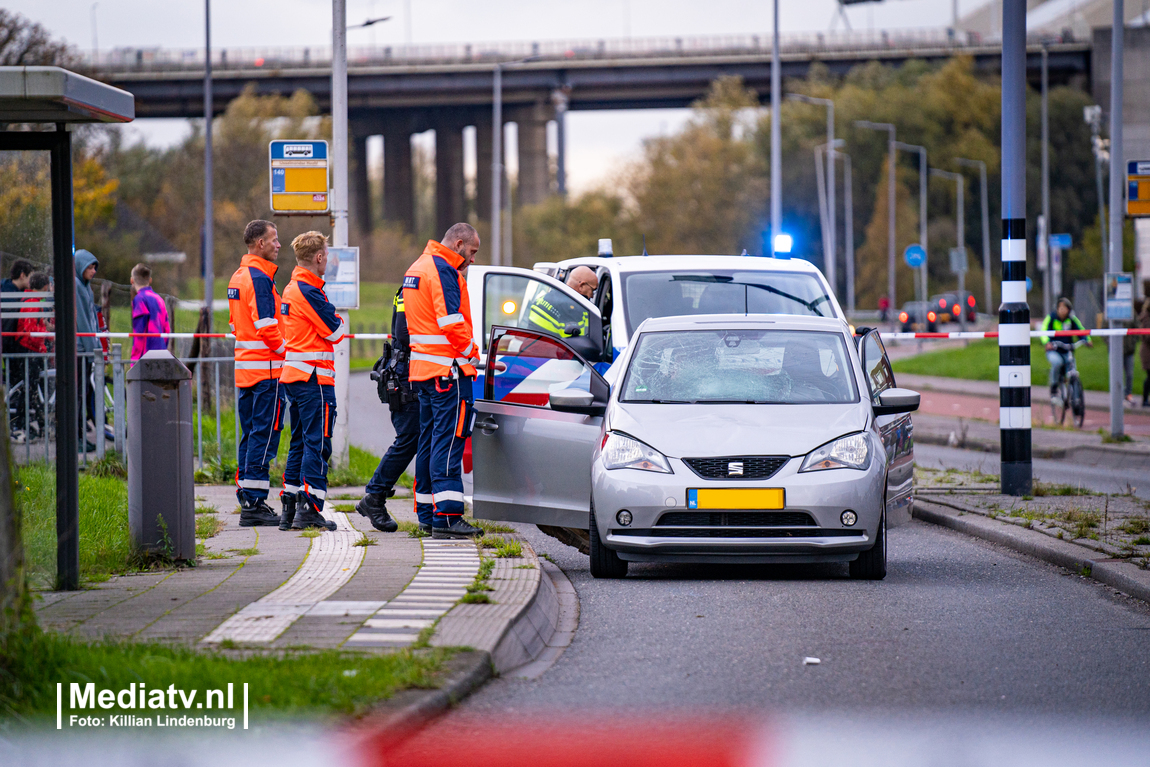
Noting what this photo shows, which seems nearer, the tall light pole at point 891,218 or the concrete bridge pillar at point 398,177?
the tall light pole at point 891,218

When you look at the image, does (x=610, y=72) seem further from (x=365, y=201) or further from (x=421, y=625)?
(x=421, y=625)

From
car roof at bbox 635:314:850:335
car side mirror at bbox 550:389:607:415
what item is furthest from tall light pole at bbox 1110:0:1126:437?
car side mirror at bbox 550:389:607:415

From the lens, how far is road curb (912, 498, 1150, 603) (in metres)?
8.10

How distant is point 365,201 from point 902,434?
252ft

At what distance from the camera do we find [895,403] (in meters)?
8.66

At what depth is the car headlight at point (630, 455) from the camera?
8.16m

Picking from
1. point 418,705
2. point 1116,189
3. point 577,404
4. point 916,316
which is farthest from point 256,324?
point 916,316

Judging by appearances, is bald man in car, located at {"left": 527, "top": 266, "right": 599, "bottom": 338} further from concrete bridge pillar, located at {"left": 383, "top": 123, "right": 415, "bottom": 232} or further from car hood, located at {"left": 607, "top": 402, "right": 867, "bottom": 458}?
concrete bridge pillar, located at {"left": 383, "top": 123, "right": 415, "bottom": 232}

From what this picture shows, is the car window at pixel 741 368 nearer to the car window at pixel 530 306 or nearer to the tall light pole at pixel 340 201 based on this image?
the car window at pixel 530 306

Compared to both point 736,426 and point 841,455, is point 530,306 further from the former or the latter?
point 841,455

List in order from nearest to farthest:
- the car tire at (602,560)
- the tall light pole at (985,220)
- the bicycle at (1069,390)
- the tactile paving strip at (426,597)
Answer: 1. the tactile paving strip at (426,597)
2. the car tire at (602,560)
3. the bicycle at (1069,390)
4. the tall light pole at (985,220)

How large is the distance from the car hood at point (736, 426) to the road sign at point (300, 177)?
19.0 ft

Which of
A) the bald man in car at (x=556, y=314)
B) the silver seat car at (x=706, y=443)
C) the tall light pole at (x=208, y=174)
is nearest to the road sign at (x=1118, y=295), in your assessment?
the bald man in car at (x=556, y=314)

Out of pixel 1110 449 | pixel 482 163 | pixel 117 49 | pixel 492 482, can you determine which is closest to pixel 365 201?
pixel 482 163
